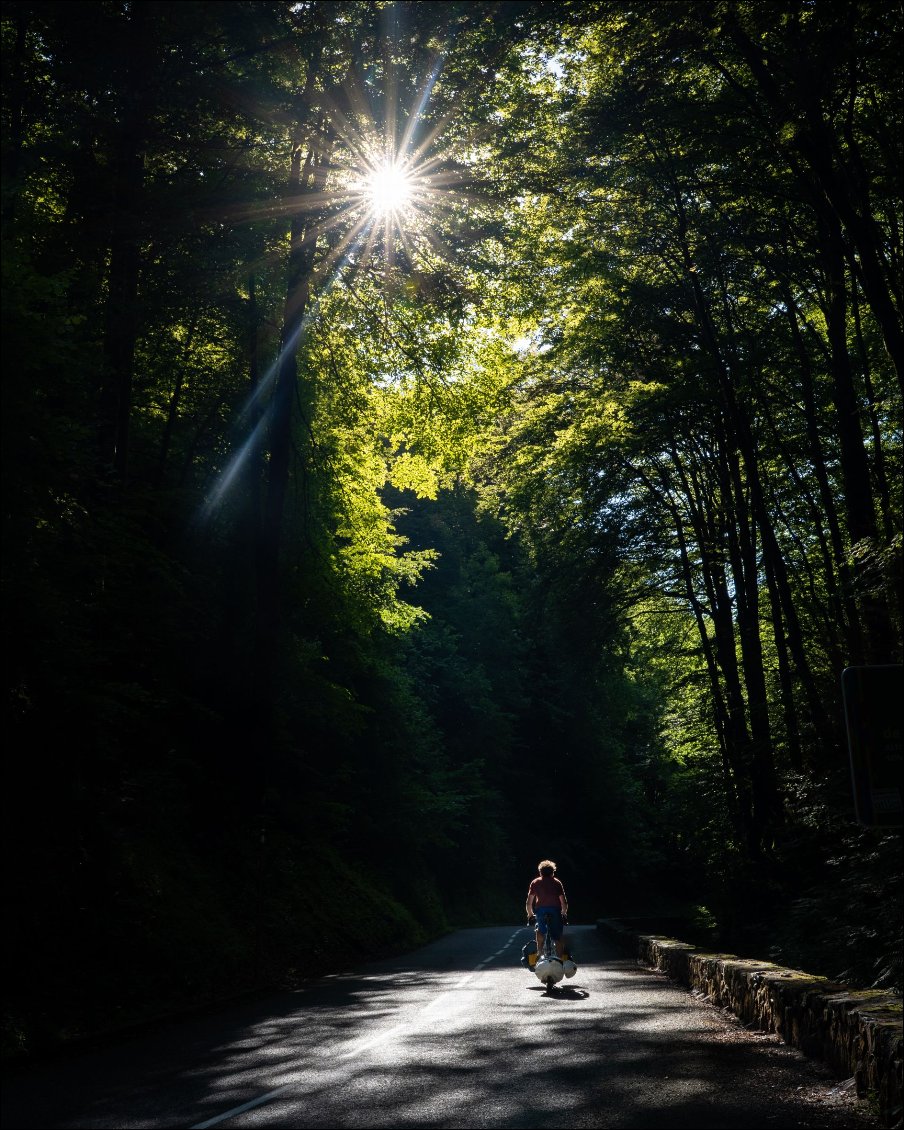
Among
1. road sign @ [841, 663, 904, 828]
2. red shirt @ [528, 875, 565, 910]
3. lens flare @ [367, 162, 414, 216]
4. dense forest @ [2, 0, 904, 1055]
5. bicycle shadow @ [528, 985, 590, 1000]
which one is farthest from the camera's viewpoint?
lens flare @ [367, 162, 414, 216]

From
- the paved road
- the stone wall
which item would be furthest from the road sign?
the paved road

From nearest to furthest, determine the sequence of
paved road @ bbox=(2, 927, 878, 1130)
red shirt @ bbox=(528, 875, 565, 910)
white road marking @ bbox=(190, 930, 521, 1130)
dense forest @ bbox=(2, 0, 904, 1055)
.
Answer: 1. white road marking @ bbox=(190, 930, 521, 1130)
2. paved road @ bbox=(2, 927, 878, 1130)
3. dense forest @ bbox=(2, 0, 904, 1055)
4. red shirt @ bbox=(528, 875, 565, 910)

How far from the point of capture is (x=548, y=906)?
1619cm

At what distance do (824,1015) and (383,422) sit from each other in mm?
20077

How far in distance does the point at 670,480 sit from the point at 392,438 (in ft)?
23.1

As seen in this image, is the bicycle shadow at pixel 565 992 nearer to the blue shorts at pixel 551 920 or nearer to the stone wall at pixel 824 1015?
the blue shorts at pixel 551 920

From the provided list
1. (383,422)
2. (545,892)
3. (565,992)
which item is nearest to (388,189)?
(383,422)

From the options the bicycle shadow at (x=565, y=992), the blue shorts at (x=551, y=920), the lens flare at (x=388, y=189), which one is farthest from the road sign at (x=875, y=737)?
the lens flare at (x=388, y=189)

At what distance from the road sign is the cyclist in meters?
9.54

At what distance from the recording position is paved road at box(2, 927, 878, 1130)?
23.5 feet

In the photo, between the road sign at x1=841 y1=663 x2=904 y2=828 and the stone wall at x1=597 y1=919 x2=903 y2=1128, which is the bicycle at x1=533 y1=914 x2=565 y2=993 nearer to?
the stone wall at x1=597 y1=919 x2=903 y2=1128

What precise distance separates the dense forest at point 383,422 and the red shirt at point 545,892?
3.25m

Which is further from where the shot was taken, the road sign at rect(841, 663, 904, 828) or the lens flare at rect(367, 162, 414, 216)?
the lens flare at rect(367, 162, 414, 216)

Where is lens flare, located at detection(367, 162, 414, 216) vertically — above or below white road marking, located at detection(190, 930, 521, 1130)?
above
